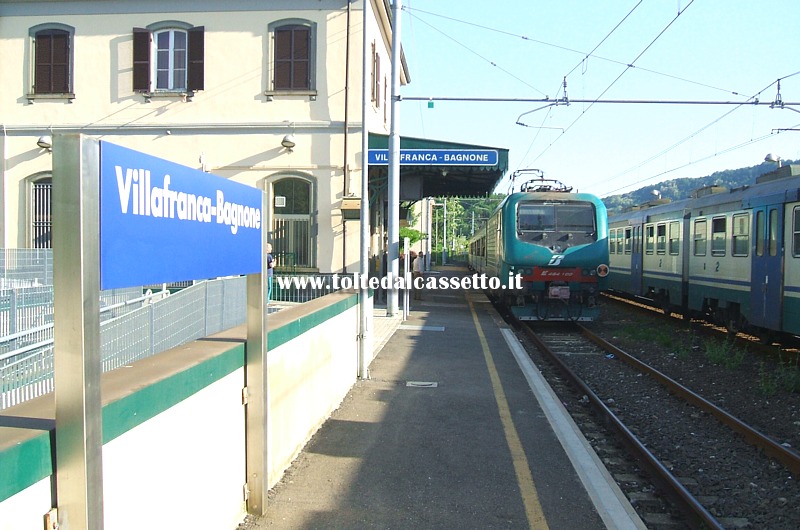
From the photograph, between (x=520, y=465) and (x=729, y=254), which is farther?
(x=729, y=254)

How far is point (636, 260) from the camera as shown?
70.6 ft

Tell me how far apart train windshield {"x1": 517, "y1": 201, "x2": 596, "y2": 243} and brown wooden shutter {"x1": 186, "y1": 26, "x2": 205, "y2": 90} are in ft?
29.5

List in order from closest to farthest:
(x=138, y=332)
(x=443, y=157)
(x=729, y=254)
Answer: (x=138, y=332)
(x=729, y=254)
(x=443, y=157)

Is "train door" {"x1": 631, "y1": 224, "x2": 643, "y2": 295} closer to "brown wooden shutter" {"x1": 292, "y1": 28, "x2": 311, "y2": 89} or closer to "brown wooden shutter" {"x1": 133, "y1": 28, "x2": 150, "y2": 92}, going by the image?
"brown wooden shutter" {"x1": 292, "y1": 28, "x2": 311, "y2": 89}

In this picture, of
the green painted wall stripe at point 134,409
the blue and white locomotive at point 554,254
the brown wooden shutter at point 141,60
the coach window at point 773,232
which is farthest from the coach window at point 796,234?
the brown wooden shutter at point 141,60

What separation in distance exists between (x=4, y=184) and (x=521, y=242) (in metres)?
13.8

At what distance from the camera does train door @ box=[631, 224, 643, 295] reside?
69.2 feet

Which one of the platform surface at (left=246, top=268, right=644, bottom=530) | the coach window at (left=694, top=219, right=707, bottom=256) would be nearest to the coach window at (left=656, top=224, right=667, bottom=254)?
the coach window at (left=694, top=219, right=707, bottom=256)

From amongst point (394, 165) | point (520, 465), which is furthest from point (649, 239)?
point (520, 465)

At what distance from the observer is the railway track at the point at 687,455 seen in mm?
5473

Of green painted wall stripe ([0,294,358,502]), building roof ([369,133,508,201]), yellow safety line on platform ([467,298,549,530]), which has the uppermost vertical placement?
building roof ([369,133,508,201])

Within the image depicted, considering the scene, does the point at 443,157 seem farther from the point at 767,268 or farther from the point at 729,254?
the point at 767,268

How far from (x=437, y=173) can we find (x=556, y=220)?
5.01 metres

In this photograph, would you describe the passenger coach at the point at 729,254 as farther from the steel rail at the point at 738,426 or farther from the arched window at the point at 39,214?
the arched window at the point at 39,214
